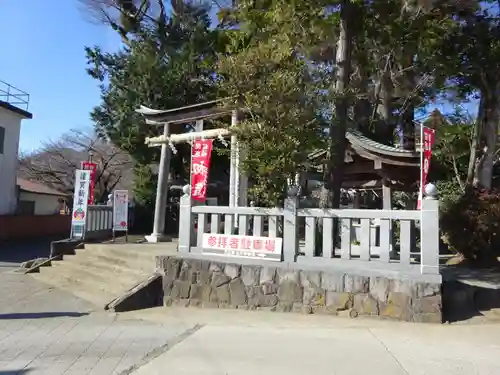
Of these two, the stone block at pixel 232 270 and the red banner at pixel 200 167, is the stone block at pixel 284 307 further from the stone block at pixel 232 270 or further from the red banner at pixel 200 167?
the red banner at pixel 200 167

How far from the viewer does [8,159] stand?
23422mm

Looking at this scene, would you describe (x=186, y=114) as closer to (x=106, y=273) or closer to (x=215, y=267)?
(x=106, y=273)

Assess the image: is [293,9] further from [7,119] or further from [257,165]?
[7,119]

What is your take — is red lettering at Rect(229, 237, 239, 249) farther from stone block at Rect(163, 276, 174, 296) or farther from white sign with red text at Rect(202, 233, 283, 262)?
stone block at Rect(163, 276, 174, 296)

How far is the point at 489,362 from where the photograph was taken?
5113 mm

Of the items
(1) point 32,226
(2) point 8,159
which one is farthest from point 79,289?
(2) point 8,159

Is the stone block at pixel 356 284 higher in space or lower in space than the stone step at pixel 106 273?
higher

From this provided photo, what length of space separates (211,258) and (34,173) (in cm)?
2991

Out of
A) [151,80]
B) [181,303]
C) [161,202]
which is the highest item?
[151,80]

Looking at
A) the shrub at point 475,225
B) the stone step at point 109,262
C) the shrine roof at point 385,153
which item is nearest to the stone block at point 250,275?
the stone step at point 109,262

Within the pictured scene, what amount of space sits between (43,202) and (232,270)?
26.0m

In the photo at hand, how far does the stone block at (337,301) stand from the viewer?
7.52 meters

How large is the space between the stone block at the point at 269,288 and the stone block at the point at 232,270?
0.56 meters

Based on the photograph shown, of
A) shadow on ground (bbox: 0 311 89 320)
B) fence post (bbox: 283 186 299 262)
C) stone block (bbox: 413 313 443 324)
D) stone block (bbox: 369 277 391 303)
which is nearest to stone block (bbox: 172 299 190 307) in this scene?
shadow on ground (bbox: 0 311 89 320)
